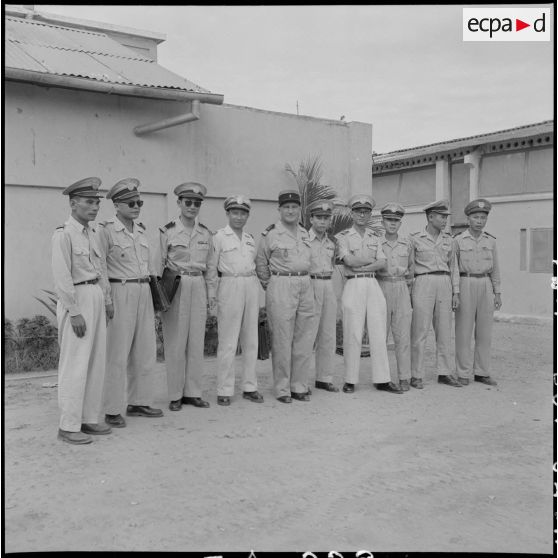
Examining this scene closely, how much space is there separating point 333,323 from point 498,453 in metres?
2.49

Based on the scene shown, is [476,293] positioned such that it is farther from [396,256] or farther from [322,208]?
[322,208]

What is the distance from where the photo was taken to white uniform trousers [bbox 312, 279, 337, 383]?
6973 millimetres

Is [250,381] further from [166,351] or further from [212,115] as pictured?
[212,115]

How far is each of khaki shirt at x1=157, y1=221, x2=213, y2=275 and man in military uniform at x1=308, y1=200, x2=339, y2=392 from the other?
4.08 ft

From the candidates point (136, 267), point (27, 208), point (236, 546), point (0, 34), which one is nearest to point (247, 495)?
point (236, 546)

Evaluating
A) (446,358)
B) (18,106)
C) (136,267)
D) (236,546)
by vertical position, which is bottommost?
(236,546)

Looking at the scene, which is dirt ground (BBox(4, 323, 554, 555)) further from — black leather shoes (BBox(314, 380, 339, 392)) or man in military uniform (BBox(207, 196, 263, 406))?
man in military uniform (BBox(207, 196, 263, 406))

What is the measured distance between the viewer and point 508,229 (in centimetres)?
1528

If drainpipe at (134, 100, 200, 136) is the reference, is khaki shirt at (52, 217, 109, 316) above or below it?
below

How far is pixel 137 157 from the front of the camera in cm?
925

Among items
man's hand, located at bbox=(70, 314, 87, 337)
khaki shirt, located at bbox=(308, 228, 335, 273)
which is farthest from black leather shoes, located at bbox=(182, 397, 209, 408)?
khaki shirt, located at bbox=(308, 228, 335, 273)

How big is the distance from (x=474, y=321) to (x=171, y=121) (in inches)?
181

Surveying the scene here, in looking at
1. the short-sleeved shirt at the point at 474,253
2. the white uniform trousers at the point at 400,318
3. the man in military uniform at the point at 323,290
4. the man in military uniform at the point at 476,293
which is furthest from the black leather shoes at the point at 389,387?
the short-sleeved shirt at the point at 474,253

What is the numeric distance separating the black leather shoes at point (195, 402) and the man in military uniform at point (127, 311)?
432 millimetres
